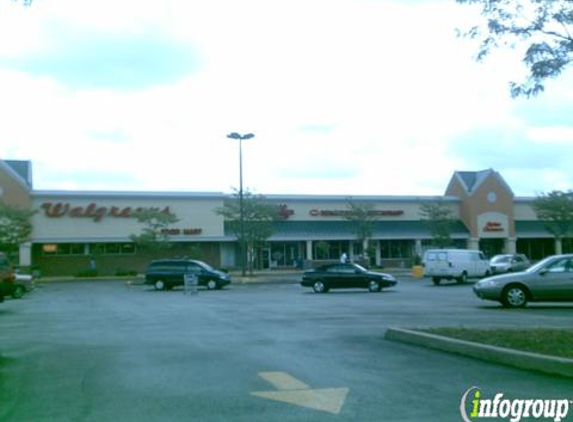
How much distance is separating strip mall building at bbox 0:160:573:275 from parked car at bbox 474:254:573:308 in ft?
129

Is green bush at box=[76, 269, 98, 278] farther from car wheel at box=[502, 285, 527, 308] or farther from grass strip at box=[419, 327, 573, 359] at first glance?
grass strip at box=[419, 327, 573, 359]

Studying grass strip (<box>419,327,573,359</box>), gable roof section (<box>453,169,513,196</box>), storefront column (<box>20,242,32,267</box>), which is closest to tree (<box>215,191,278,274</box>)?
storefront column (<box>20,242,32,267</box>)

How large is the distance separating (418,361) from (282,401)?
10.1 feet

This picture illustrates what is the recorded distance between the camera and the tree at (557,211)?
59.1 metres

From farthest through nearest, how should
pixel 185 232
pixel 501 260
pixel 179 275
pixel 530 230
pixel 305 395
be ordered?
pixel 530 230 < pixel 185 232 < pixel 501 260 < pixel 179 275 < pixel 305 395

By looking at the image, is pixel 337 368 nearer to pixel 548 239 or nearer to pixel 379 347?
pixel 379 347

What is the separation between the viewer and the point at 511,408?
284 inches

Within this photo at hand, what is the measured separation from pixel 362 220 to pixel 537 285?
39.5 m

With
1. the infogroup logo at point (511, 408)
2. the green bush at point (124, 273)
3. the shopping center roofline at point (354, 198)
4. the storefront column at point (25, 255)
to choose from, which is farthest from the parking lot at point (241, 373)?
the shopping center roofline at point (354, 198)

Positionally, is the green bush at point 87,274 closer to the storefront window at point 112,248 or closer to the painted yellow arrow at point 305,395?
the storefront window at point 112,248

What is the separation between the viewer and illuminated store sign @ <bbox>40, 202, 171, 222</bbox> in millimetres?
55500

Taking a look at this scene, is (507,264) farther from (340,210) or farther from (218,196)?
(218,196)

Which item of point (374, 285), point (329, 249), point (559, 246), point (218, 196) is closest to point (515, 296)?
point (374, 285)

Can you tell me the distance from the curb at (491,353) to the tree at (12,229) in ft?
135
